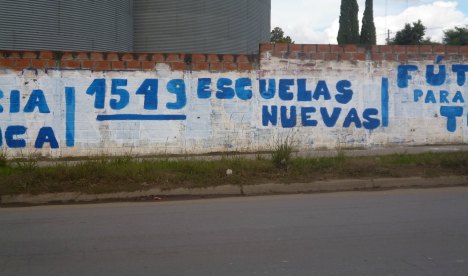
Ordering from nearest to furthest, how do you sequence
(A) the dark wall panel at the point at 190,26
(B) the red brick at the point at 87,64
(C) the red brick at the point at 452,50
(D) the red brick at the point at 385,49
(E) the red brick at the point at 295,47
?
(B) the red brick at the point at 87,64 → (E) the red brick at the point at 295,47 → (D) the red brick at the point at 385,49 → (C) the red brick at the point at 452,50 → (A) the dark wall panel at the point at 190,26

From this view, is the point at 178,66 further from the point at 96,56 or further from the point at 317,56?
the point at 317,56

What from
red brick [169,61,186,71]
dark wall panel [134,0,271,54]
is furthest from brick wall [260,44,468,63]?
dark wall panel [134,0,271,54]

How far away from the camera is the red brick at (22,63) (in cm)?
1133

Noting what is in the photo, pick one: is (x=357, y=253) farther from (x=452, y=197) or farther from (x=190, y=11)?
(x=190, y=11)

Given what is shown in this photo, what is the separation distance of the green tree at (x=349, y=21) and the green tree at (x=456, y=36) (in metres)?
15.0

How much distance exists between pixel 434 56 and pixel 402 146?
235 centimetres

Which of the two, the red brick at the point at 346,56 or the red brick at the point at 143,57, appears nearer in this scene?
the red brick at the point at 143,57

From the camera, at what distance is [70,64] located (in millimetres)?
11500

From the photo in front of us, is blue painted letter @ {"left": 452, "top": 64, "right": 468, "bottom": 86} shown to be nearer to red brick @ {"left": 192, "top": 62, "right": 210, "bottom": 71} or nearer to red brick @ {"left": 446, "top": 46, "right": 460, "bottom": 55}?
red brick @ {"left": 446, "top": 46, "right": 460, "bottom": 55}

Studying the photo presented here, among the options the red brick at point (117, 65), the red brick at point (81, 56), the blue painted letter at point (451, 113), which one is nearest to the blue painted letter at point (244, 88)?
the red brick at point (117, 65)

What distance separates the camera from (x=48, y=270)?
4.95 m

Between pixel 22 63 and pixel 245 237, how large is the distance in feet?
25.1

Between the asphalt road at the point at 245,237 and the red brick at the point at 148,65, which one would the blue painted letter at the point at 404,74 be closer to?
the asphalt road at the point at 245,237

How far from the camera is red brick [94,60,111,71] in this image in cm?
1154
